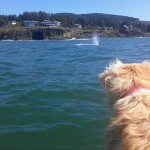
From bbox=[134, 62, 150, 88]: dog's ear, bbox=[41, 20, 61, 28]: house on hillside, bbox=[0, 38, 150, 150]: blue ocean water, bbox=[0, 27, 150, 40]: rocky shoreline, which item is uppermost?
bbox=[134, 62, 150, 88]: dog's ear

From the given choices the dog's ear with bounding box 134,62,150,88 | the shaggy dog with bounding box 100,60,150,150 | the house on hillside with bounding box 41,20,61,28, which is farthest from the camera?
the house on hillside with bounding box 41,20,61,28

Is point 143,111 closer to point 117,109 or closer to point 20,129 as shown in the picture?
point 117,109

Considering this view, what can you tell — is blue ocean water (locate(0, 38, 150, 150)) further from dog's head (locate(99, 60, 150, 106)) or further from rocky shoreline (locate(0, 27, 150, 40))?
rocky shoreline (locate(0, 27, 150, 40))

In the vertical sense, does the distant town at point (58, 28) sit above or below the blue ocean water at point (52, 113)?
below

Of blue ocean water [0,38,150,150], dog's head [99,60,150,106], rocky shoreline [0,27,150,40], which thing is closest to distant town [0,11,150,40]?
rocky shoreline [0,27,150,40]

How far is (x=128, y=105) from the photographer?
2830 mm

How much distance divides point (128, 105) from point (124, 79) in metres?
0.35

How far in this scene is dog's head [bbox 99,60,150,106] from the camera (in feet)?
10.0

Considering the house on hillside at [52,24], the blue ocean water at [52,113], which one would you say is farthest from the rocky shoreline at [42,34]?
the blue ocean water at [52,113]

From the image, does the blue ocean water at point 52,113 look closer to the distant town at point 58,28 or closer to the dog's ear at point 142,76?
the dog's ear at point 142,76

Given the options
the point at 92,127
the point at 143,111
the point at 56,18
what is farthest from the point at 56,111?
the point at 56,18

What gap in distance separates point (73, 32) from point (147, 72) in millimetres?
141233

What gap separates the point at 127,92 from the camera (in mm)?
3027

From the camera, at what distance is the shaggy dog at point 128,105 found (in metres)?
2.47
